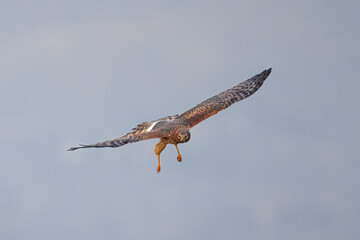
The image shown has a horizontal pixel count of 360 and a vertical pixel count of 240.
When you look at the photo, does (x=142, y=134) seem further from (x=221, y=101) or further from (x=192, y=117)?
(x=221, y=101)

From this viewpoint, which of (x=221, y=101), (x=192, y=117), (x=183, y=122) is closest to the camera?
(x=183, y=122)

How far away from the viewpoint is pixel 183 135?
43344mm

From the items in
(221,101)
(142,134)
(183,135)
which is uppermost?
(221,101)

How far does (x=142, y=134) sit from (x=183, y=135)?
2.31 meters

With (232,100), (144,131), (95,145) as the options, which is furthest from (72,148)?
(232,100)

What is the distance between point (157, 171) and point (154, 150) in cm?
164

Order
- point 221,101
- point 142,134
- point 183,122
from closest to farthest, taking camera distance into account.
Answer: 1. point 142,134
2. point 183,122
3. point 221,101

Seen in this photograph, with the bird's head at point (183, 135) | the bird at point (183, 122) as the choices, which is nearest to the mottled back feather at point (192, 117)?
the bird at point (183, 122)

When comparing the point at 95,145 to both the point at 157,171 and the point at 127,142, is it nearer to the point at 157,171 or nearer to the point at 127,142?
the point at 127,142

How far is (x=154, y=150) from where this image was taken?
46906mm

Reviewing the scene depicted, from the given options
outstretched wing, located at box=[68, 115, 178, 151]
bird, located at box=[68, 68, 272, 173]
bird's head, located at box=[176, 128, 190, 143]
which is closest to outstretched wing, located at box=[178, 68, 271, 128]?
bird, located at box=[68, 68, 272, 173]

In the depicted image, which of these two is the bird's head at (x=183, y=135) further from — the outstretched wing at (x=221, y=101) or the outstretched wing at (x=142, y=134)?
the outstretched wing at (x=221, y=101)

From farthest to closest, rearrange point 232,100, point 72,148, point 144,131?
point 232,100 < point 144,131 < point 72,148

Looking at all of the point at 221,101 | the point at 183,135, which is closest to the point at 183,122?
the point at 183,135
